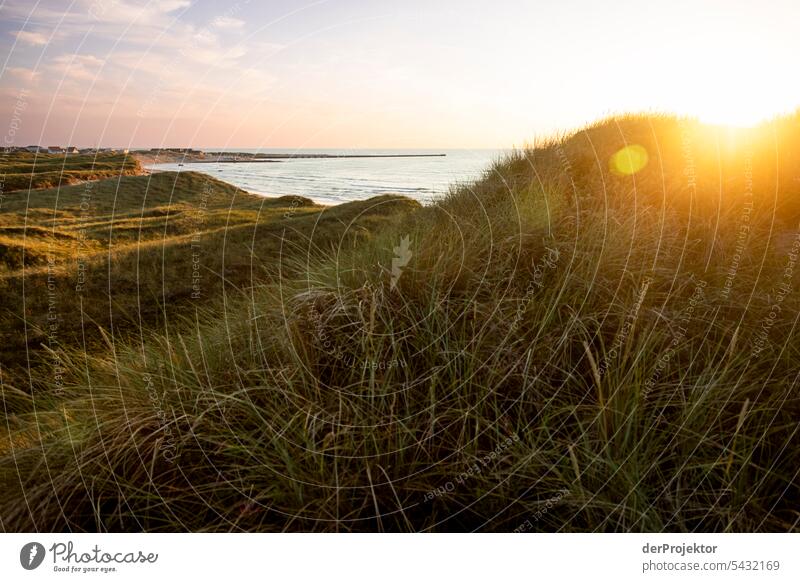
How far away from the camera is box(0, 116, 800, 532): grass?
229 centimetres

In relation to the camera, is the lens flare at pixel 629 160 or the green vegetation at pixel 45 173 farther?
the green vegetation at pixel 45 173

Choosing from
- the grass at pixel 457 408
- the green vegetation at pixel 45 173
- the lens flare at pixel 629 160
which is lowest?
the grass at pixel 457 408

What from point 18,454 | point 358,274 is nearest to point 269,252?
point 358,274

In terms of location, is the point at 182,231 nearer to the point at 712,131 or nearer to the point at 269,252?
the point at 269,252

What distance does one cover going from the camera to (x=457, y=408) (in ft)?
8.57

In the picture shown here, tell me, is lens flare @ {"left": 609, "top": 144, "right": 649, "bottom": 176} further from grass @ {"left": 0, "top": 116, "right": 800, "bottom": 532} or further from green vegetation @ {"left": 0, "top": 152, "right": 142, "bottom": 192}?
green vegetation @ {"left": 0, "top": 152, "right": 142, "bottom": 192}

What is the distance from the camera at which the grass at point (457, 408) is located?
7.52 feet

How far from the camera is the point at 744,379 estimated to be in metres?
2.63

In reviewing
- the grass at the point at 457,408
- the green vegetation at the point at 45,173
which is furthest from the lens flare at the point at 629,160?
the green vegetation at the point at 45,173

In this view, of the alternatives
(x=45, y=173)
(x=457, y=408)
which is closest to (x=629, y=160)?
(x=457, y=408)

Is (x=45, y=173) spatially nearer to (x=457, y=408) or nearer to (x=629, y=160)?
(x=629, y=160)

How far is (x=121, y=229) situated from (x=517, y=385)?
463 inches

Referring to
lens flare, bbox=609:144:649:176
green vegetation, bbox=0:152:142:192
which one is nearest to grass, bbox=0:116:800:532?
lens flare, bbox=609:144:649:176

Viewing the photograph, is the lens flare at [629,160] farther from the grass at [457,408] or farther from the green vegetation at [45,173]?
the green vegetation at [45,173]
